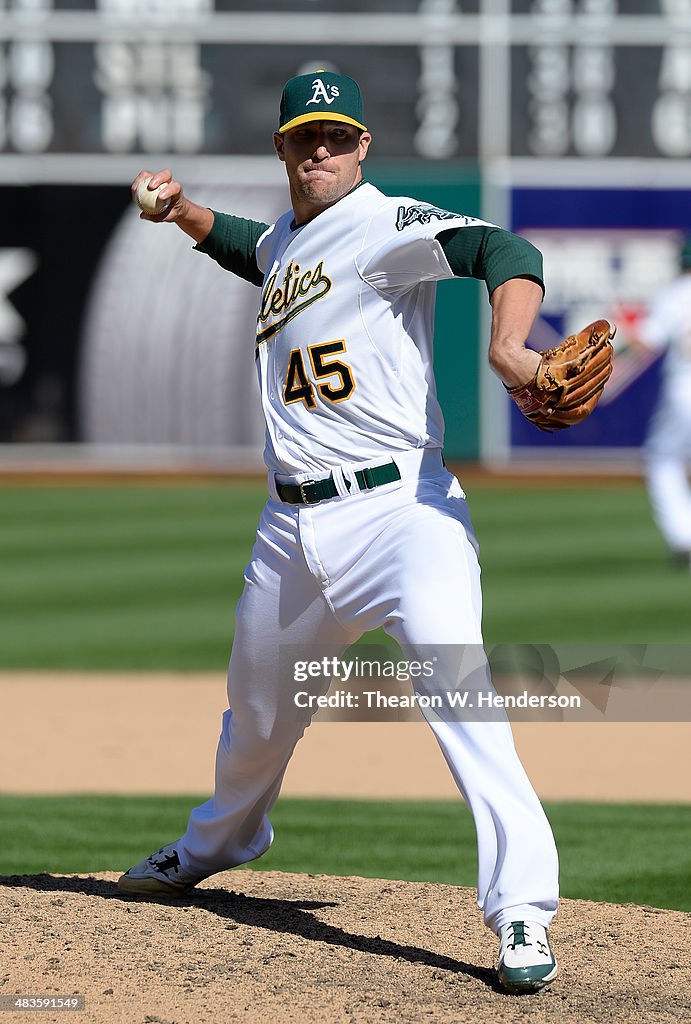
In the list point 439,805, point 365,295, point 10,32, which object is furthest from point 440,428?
point 10,32

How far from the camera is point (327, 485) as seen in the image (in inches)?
157

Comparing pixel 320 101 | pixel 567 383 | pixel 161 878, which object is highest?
pixel 320 101

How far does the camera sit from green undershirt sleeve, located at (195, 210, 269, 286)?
4574 mm

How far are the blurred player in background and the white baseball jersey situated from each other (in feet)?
28.2

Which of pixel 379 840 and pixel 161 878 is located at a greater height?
pixel 379 840

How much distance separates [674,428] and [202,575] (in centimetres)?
366

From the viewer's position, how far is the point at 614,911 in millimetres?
4613

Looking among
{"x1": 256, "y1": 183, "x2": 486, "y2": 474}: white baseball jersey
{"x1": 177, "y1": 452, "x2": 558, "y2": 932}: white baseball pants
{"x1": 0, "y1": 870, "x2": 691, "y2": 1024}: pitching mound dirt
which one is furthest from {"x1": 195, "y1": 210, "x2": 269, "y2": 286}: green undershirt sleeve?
{"x1": 0, "y1": 870, "x2": 691, "y2": 1024}: pitching mound dirt

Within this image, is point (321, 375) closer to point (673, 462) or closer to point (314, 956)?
point (314, 956)

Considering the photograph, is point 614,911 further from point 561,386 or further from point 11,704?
point 11,704

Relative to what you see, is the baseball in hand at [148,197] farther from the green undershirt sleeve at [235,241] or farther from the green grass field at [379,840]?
the green grass field at [379,840]

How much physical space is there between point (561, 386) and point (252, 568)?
3.20 feet

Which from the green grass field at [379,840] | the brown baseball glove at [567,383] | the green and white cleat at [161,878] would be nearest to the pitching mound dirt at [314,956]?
the green and white cleat at [161,878]

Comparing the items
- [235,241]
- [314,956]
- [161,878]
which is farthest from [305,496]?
[161,878]
